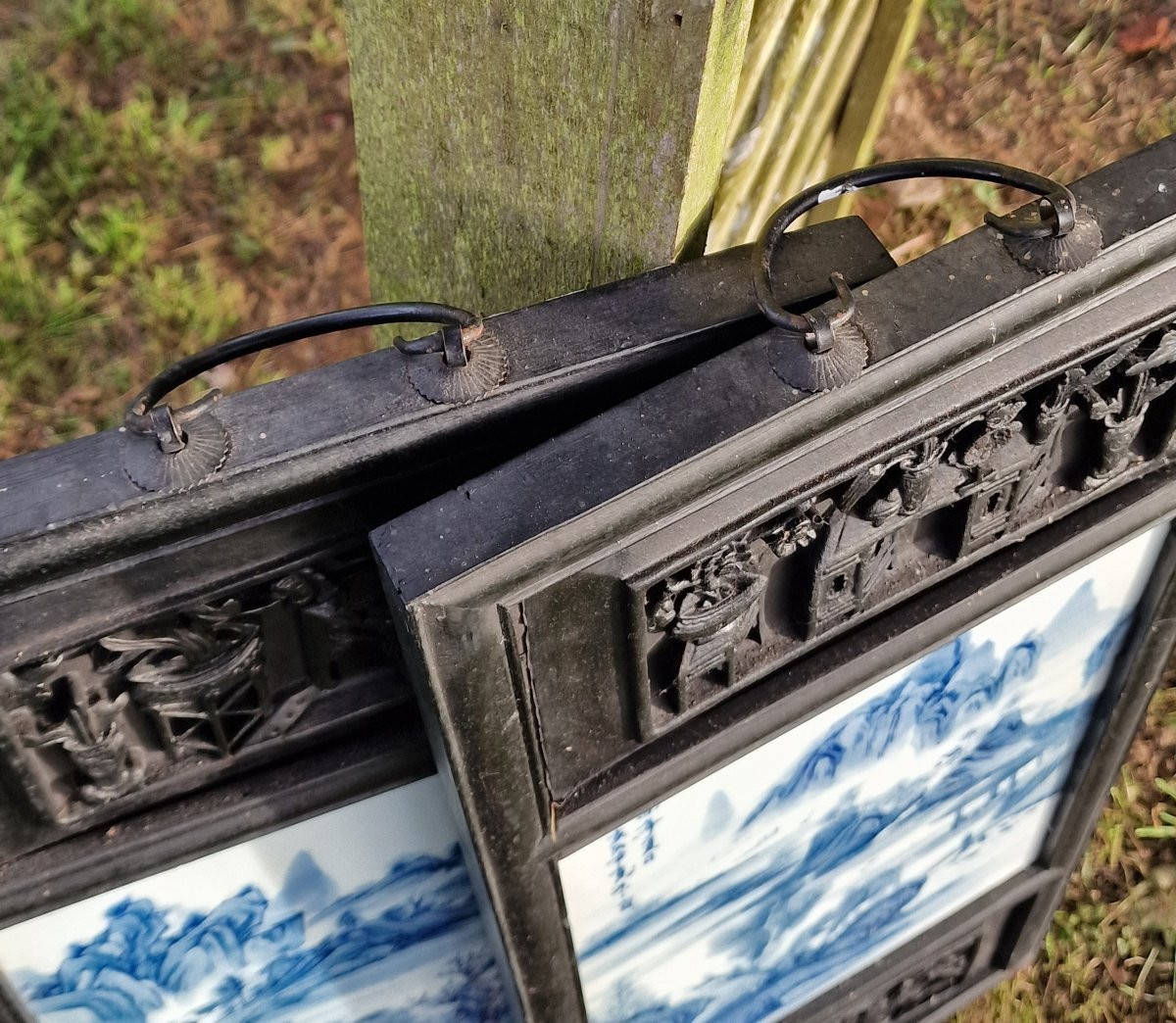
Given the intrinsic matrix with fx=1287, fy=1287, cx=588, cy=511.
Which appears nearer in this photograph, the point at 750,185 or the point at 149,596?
the point at 149,596

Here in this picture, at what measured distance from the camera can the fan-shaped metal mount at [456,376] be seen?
799 millimetres

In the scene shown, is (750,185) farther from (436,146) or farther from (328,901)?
(328,901)

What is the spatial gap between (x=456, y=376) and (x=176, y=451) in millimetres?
173

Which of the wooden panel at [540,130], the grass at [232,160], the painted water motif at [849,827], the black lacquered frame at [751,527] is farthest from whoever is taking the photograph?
the grass at [232,160]

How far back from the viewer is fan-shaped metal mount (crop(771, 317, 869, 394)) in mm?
776

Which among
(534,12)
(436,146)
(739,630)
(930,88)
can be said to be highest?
(930,88)

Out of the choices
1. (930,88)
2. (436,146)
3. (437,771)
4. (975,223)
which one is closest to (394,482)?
(437,771)

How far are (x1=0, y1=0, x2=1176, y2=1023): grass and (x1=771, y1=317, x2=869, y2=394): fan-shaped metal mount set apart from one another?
1.56 m

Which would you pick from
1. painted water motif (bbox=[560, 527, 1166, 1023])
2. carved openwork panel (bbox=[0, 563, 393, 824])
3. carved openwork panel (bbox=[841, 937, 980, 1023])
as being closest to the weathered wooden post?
carved openwork panel (bbox=[0, 563, 393, 824])

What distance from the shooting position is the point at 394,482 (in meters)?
0.81

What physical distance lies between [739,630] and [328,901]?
44 centimetres

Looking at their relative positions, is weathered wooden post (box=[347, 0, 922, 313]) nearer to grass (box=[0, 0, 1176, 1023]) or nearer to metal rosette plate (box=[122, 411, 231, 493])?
metal rosette plate (box=[122, 411, 231, 493])

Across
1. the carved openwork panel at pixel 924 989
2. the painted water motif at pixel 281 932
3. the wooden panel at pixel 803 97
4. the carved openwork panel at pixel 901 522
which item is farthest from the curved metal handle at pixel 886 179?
the carved openwork panel at pixel 924 989

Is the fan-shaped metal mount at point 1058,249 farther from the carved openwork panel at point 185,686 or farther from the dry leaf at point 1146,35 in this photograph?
the dry leaf at point 1146,35
